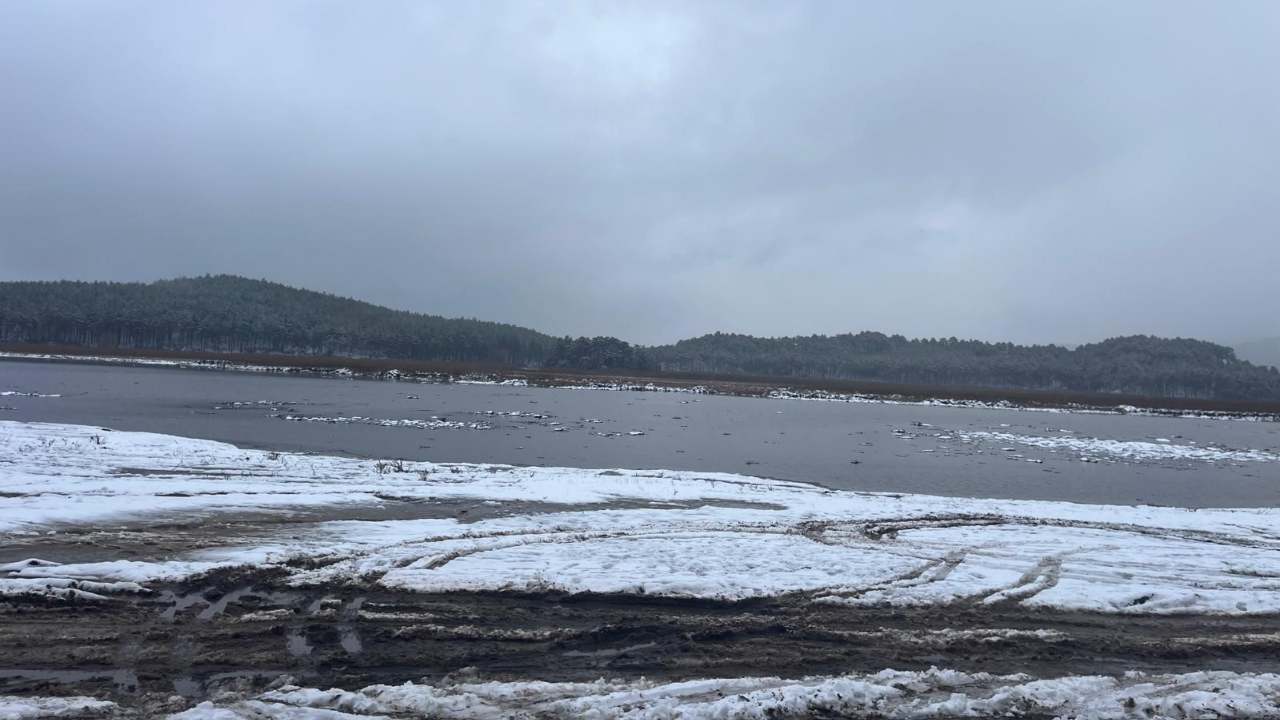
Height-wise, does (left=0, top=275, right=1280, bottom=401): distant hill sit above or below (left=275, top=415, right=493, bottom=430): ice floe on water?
above

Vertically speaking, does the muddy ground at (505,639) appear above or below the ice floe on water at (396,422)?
below

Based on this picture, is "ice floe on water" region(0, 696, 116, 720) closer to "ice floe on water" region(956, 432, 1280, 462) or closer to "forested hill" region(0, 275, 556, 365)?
"ice floe on water" region(956, 432, 1280, 462)

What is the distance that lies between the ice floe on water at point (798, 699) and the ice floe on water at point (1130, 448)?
35197mm

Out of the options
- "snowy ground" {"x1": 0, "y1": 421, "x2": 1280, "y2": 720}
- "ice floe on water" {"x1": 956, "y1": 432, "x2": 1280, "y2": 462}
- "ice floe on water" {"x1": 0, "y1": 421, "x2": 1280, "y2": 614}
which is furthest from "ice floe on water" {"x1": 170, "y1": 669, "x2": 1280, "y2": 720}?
"ice floe on water" {"x1": 956, "y1": 432, "x2": 1280, "y2": 462}

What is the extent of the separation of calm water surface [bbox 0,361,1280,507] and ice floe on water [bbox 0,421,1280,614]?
4.65 m

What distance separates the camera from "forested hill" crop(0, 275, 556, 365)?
479 ft

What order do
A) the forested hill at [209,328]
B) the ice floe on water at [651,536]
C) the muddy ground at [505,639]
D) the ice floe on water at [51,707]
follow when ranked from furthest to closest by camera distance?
the forested hill at [209,328], the ice floe on water at [651,536], the muddy ground at [505,639], the ice floe on water at [51,707]

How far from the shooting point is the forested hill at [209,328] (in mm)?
146125

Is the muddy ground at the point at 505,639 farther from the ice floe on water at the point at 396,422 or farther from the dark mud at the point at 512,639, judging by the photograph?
the ice floe on water at the point at 396,422

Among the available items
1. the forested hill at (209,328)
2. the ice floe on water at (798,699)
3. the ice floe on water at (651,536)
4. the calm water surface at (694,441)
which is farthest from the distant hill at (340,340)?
the ice floe on water at (798,699)

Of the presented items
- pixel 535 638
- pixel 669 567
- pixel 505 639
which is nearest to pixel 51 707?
pixel 505 639

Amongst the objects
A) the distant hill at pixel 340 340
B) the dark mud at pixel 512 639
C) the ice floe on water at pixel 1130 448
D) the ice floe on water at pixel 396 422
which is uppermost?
the distant hill at pixel 340 340

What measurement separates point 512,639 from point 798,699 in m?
3.15

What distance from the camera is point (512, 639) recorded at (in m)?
8.21
